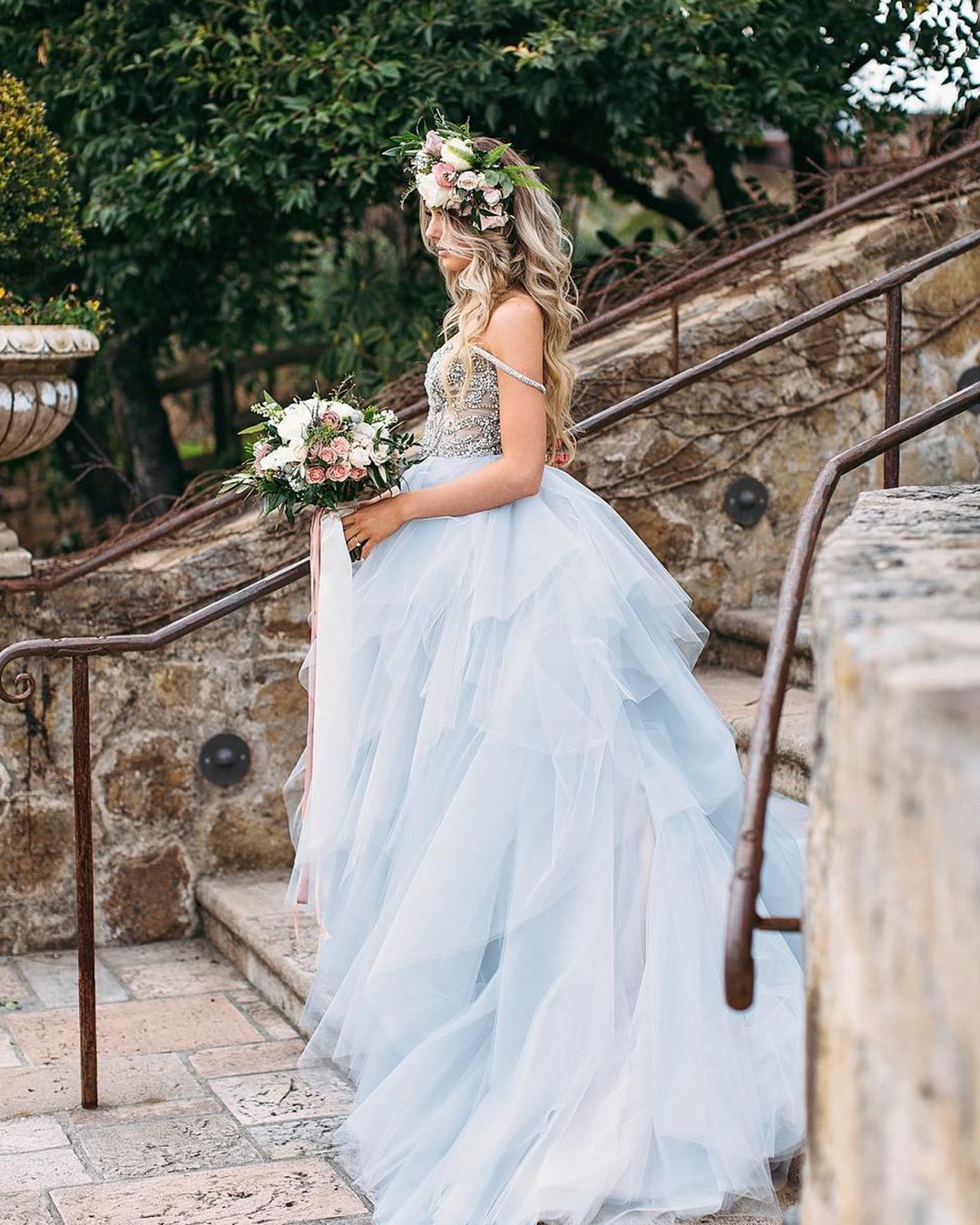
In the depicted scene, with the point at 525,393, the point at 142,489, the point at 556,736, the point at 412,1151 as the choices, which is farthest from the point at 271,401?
the point at 142,489

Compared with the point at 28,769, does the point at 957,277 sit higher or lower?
higher

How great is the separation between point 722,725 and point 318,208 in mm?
3156

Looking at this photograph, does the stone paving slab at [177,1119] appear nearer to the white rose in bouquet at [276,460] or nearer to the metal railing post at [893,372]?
the white rose in bouquet at [276,460]

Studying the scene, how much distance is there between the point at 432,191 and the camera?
116 inches

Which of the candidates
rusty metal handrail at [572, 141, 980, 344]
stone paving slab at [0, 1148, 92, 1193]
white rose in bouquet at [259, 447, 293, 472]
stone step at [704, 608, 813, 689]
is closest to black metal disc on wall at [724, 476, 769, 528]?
stone step at [704, 608, 813, 689]

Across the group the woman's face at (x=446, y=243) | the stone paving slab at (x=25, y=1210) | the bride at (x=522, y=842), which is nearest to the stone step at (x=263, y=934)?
the bride at (x=522, y=842)

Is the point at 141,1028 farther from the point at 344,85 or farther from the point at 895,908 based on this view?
the point at 344,85

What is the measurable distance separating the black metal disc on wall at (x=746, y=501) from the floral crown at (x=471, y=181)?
1805 mm

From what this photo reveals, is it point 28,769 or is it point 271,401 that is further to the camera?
point 28,769

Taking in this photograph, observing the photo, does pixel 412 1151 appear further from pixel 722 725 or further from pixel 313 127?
pixel 313 127

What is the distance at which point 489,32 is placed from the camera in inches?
208

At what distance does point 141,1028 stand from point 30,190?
244cm

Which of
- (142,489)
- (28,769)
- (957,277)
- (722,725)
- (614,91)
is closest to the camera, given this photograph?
(722,725)

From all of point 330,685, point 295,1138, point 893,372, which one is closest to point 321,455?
point 330,685
